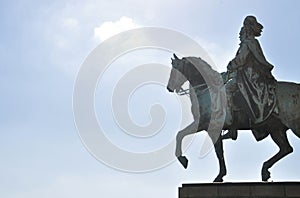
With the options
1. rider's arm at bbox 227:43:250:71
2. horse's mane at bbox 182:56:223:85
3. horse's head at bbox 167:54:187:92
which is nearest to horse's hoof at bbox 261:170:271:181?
horse's mane at bbox 182:56:223:85

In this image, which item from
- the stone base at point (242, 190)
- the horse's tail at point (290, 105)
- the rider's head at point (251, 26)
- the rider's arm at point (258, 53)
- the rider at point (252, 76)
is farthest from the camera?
the rider's head at point (251, 26)

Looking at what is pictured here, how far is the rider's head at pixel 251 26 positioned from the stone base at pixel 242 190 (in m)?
3.41

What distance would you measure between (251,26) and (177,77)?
1.98m

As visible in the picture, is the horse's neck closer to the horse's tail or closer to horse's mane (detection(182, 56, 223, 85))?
horse's mane (detection(182, 56, 223, 85))

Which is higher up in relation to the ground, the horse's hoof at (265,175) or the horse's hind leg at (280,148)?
the horse's hind leg at (280,148)

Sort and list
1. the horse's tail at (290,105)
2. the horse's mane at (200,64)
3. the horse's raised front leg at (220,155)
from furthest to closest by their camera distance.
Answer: the horse's mane at (200,64) → the horse's raised front leg at (220,155) → the horse's tail at (290,105)

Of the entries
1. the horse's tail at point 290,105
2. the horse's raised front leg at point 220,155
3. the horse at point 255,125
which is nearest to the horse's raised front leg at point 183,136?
the horse at point 255,125

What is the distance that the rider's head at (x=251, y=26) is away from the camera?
1103cm

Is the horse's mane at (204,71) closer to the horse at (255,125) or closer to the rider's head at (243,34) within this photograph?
the horse at (255,125)

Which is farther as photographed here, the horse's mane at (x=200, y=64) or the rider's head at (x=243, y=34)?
the rider's head at (x=243, y=34)

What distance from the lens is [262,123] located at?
10.4 m

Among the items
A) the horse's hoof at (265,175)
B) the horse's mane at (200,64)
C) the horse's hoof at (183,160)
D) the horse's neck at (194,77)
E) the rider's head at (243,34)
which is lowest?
the horse's hoof at (265,175)

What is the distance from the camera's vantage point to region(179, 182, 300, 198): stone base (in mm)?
9422

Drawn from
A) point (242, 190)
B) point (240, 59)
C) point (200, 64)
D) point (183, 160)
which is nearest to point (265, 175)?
point (242, 190)
